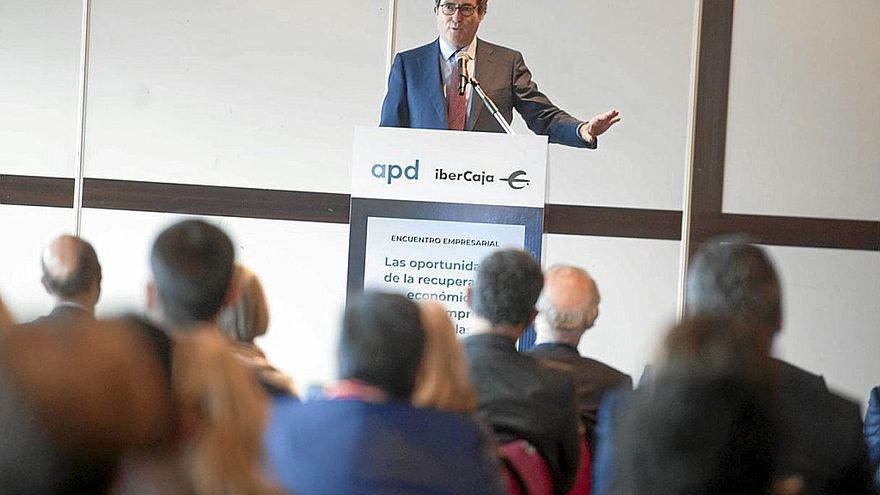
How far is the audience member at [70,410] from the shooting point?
56.6 inches

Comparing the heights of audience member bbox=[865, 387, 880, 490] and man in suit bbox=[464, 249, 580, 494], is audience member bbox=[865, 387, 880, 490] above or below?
below

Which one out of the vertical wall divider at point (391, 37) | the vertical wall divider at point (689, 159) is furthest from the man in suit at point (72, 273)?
the vertical wall divider at point (689, 159)

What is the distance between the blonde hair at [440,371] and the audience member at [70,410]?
2.78ft

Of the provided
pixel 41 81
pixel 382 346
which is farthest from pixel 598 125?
pixel 41 81

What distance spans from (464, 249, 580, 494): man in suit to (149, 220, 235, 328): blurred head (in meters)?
0.77

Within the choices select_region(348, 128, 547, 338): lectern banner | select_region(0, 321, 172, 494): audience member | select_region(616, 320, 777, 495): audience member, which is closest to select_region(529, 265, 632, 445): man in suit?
select_region(348, 128, 547, 338): lectern banner

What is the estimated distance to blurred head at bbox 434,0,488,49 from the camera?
5.83 meters

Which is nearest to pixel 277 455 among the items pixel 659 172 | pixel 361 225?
pixel 361 225

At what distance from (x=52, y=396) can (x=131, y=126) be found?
6.12 meters

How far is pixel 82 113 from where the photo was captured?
736cm

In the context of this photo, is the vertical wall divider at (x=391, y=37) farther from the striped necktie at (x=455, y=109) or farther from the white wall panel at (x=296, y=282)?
the striped necktie at (x=455, y=109)

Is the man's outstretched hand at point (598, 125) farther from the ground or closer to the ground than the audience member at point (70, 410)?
farther from the ground

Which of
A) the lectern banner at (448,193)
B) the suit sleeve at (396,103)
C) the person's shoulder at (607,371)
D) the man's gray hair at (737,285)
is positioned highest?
the suit sleeve at (396,103)

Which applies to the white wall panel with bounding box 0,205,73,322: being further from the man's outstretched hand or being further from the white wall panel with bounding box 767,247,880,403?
the white wall panel with bounding box 767,247,880,403
